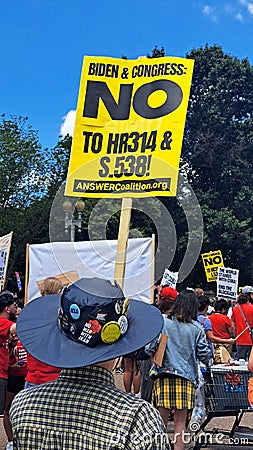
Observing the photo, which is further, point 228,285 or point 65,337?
point 228,285

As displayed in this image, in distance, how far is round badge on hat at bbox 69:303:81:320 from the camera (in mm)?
2035

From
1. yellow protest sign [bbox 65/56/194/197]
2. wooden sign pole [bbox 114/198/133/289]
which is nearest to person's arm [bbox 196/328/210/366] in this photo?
wooden sign pole [bbox 114/198/133/289]

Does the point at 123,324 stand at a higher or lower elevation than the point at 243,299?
higher

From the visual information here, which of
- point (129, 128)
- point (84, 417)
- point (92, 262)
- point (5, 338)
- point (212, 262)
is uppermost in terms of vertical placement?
point (129, 128)

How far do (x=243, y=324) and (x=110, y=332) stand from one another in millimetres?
8014

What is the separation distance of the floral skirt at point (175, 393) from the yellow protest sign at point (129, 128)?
239cm

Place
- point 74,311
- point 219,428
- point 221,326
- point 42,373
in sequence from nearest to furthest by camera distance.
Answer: point 74,311 < point 42,373 < point 219,428 < point 221,326

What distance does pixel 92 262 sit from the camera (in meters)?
10.3

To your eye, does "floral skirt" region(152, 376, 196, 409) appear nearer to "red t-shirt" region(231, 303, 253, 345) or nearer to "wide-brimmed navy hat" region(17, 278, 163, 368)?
"wide-brimmed navy hat" region(17, 278, 163, 368)

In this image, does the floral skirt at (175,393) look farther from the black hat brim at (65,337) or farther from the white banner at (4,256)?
the white banner at (4,256)

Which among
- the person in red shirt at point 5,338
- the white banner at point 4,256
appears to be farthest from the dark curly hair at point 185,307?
the white banner at point 4,256

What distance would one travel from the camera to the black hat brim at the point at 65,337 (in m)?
2.00

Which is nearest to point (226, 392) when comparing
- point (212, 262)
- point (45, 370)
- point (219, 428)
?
point (219, 428)

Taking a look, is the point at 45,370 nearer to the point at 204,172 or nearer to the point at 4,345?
the point at 4,345
